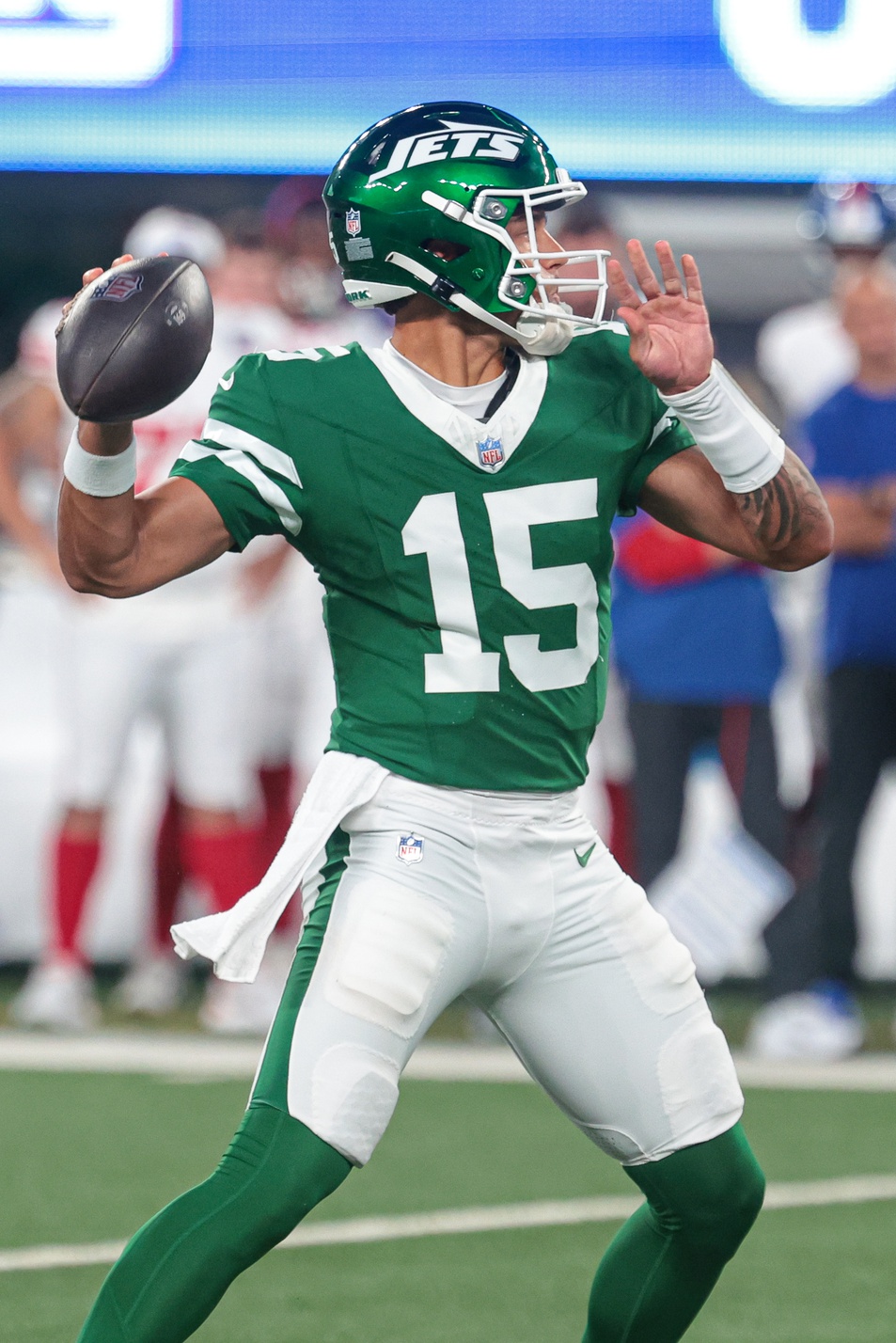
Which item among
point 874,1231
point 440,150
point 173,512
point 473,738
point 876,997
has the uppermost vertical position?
point 440,150

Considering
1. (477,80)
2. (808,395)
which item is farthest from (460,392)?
(808,395)

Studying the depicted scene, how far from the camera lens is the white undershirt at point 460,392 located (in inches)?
101

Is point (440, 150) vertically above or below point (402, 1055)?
above

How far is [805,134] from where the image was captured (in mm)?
6352

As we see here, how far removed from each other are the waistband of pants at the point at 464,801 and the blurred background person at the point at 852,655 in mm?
2816

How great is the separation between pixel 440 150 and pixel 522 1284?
5.98 feet

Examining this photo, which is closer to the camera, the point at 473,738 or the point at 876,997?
the point at 473,738

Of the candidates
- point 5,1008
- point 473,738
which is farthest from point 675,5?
point 473,738

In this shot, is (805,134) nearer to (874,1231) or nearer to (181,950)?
(874,1231)

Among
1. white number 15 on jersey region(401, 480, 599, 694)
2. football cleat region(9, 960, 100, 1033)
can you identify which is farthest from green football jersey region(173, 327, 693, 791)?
football cleat region(9, 960, 100, 1033)

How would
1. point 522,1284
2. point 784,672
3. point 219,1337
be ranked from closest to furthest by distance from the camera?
1. point 219,1337
2. point 522,1284
3. point 784,672

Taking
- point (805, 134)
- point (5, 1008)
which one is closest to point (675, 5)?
point (805, 134)

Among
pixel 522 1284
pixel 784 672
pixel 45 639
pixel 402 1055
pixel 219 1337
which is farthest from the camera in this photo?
pixel 45 639

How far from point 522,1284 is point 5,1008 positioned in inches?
107
